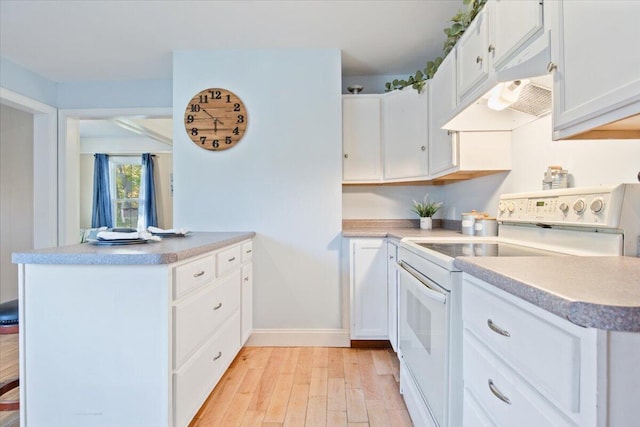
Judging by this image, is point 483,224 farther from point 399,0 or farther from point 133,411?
point 133,411

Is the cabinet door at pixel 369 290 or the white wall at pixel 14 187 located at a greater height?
the white wall at pixel 14 187

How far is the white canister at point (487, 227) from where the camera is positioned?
195 cm

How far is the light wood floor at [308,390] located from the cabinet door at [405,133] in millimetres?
1463

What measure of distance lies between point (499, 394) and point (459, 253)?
1.82 feet

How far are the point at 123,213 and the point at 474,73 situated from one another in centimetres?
747

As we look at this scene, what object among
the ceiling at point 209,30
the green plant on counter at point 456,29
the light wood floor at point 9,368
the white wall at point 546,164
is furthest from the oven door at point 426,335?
the light wood floor at point 9,368

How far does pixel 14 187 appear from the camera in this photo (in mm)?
3896

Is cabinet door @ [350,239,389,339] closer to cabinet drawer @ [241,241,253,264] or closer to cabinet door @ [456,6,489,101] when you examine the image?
cabinet drawer @ [241,241,253,264]

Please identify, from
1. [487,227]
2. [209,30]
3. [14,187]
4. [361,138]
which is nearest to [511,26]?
[487,227]

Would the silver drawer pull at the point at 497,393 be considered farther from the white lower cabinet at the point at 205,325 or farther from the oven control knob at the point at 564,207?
the white lower cabinet at the point at 205,325

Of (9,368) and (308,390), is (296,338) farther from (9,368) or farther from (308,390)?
(9,368)

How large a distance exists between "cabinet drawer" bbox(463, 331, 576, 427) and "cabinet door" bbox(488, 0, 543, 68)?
111 cm

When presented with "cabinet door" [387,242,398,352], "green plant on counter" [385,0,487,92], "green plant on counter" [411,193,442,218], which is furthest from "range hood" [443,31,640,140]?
"green plant on counter" [411,193,442,218]

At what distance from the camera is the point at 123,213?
23.3 feet
